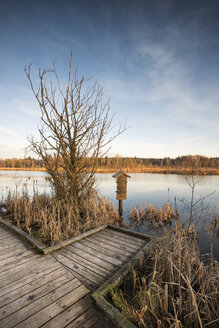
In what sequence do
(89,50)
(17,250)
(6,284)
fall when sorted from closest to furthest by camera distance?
(6,284), (17,250), (89,50)

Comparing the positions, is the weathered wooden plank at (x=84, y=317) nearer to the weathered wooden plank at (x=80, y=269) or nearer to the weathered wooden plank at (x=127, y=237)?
the weathered wooden plank at (x=80, y=269)

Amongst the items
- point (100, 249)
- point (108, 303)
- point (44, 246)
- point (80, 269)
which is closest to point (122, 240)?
point (100, 249)

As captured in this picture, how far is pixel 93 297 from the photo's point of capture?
67.1 inches

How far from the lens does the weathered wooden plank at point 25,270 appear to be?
2037 millimetres

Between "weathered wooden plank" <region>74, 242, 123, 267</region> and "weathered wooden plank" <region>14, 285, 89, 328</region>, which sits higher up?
"weathered wooden plank" <region>14, 285, 89, 328</region>

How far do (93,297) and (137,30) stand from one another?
11.6 metres

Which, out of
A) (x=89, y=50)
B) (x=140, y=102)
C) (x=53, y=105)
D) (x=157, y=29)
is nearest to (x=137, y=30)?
(x=157, y=29)

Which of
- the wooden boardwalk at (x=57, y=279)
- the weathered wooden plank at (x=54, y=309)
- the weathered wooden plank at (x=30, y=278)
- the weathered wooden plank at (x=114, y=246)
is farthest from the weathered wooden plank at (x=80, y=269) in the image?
the weathered wooden plank at (x=114, y=246)

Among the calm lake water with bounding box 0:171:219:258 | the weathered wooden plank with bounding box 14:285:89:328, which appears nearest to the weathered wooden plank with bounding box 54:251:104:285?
the weathered wooden plank with bounding box 14:285:89:328

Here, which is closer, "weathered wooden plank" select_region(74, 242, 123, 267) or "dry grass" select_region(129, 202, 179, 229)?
"weathered wooden plank" select_region(74, 242, 123, 267)

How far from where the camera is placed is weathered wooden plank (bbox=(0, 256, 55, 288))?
204cm

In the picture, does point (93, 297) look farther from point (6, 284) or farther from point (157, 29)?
point (157, 29)

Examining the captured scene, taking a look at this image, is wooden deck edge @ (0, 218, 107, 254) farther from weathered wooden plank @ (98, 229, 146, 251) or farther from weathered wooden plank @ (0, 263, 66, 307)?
weathered wooden plank @ (0, 263, 66, 307)

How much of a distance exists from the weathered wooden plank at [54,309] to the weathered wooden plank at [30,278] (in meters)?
0.50
